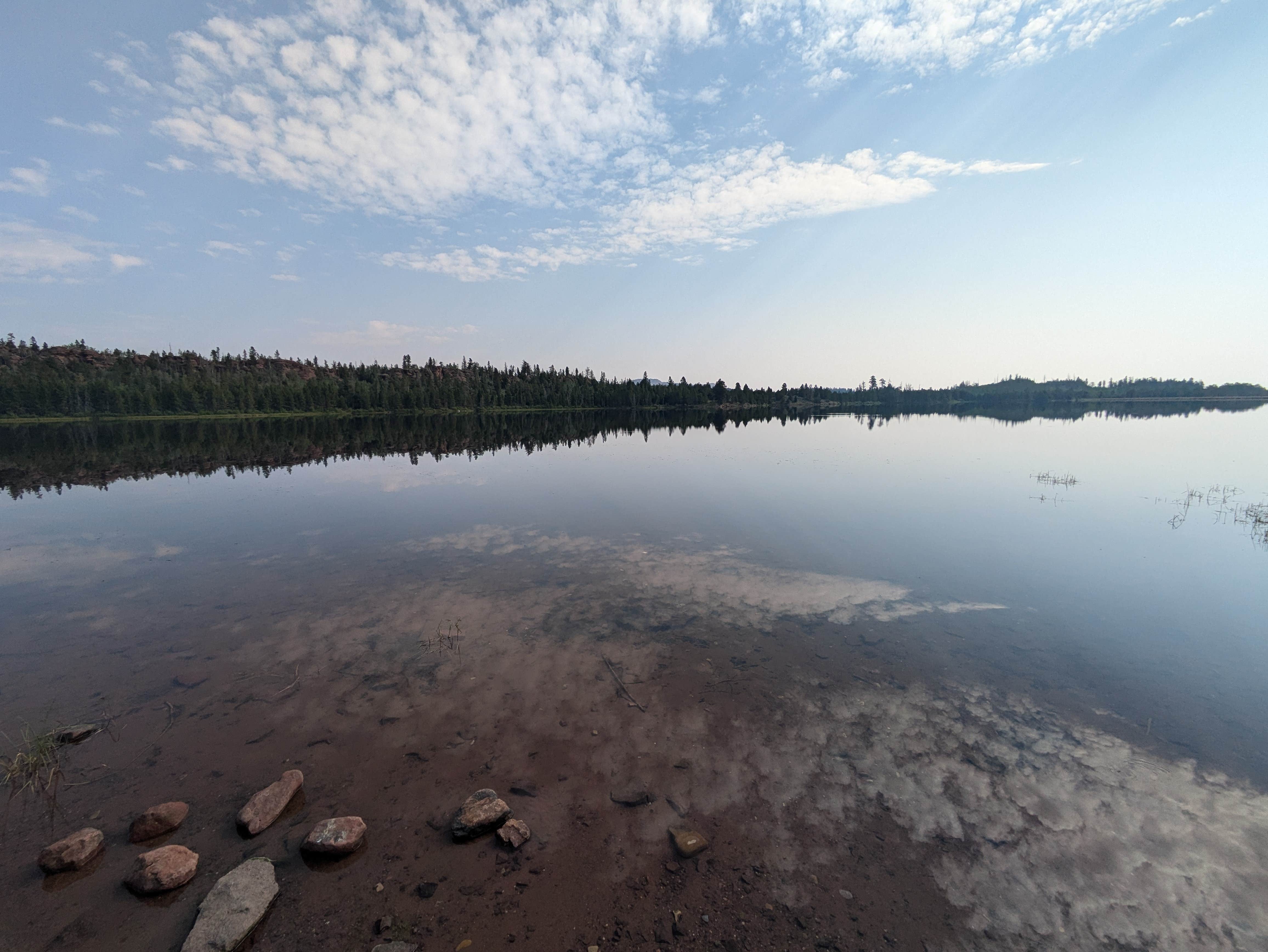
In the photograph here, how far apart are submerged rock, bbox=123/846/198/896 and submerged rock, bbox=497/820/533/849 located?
10.00ft

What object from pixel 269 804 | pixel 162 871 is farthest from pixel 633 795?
pixel 162 871

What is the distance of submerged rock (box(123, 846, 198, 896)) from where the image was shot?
15.7 feet

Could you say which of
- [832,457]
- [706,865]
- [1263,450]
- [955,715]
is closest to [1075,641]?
[955,715]

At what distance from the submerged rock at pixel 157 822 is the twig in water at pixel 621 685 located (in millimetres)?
5747

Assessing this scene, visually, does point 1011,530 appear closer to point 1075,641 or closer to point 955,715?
point 1075,641

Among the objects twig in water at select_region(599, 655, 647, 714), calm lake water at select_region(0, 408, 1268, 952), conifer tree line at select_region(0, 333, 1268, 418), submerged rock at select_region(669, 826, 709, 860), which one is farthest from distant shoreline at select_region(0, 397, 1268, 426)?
submerged rock at select_region(669, 826, 709, 860)

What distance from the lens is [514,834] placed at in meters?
5.45

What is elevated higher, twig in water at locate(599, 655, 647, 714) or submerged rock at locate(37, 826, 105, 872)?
submerged rock at locate(37, 826, 105, 872)

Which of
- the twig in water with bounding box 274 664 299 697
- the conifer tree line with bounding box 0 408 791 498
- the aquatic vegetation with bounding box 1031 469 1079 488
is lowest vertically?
the twig in water with bounding box 274 664 299 697

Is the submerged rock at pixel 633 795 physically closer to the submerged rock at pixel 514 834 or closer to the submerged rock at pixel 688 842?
the submerged rock at pixel 688 842

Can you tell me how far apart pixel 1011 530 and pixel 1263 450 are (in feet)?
158

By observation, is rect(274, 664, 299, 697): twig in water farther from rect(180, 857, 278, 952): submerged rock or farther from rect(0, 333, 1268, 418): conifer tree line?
rect(0, 333, 1268, 418): conifer tree line

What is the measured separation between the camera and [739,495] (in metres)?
25.2

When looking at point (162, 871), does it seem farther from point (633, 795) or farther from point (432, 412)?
point (432, 412)
